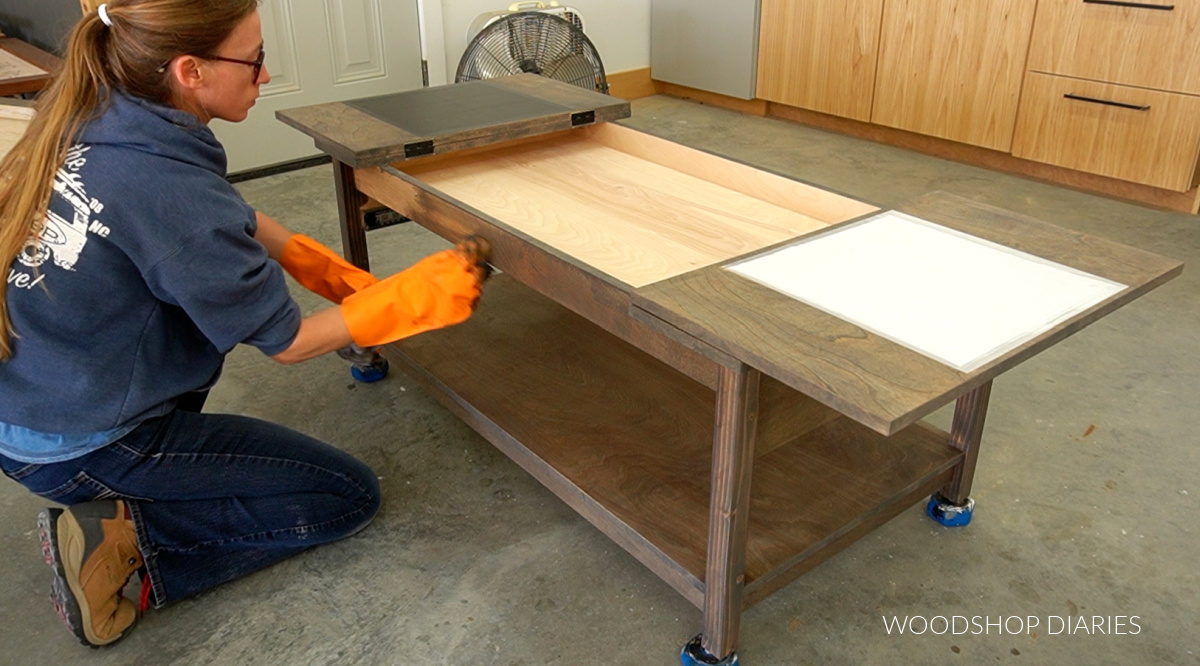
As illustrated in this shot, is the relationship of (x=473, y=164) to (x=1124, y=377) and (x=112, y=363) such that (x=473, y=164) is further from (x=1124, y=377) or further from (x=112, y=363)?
(x=1124, y=377)

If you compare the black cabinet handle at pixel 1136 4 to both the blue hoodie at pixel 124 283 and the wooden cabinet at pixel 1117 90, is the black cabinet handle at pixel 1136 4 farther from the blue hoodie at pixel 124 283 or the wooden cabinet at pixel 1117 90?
the blue hoodie at pixel 124 283

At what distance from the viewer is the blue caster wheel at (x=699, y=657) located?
1.43 m

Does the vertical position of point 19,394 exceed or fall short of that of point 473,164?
it falls short

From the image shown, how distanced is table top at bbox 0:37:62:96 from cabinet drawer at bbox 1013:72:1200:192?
318cm

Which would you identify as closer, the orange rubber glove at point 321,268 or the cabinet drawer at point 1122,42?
the orange rubber glove at point 321,268

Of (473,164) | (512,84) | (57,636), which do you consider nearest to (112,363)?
(57,636)

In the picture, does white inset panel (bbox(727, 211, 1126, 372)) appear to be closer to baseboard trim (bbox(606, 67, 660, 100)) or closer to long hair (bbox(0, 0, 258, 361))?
long hair (bbox(0, 0, 258, 361))

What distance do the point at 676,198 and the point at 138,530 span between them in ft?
3.65

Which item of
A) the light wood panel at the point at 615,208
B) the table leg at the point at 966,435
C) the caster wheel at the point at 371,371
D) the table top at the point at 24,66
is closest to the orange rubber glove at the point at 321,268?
the light wood panel at the point at 615,208

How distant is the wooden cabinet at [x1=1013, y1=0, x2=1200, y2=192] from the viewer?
9.89ft

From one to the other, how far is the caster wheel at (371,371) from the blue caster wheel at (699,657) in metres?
1.13

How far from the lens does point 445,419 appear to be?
85.0 inches

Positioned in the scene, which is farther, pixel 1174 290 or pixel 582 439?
pixel 1174 290

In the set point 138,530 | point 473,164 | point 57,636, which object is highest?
point 473,164
